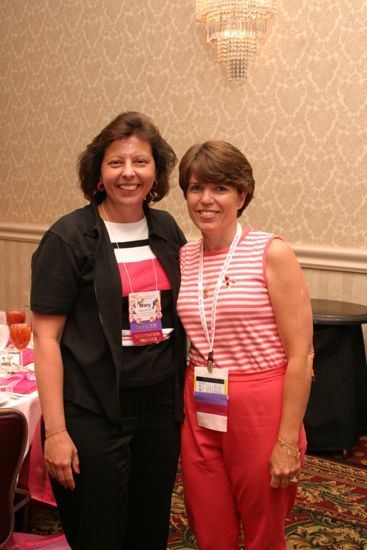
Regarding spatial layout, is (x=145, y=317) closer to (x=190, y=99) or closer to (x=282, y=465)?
(x=282, y=465)

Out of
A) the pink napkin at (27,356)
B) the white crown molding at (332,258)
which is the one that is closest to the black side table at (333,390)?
the white crown molding at (332,258)

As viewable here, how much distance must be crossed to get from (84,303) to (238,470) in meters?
0.59

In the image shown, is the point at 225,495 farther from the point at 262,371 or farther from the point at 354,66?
the point at 354,66

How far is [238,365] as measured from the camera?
176 centimetres

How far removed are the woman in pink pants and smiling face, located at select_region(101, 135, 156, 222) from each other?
106 mm

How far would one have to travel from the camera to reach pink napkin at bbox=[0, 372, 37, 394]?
7.78 ft

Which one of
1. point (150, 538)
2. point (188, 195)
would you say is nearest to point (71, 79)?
point (188, 195)

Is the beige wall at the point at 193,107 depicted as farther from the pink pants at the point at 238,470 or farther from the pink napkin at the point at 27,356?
the pink pants at the point at 238,470

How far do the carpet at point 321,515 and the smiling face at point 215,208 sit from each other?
1.41m

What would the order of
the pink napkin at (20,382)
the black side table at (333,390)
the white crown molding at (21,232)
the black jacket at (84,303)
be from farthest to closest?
the white crown molding at (21,232)
the black side table at (333,390)
the pink napkin at (20,382)
the black jacket at (84,303)

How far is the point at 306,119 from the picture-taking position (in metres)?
4.04

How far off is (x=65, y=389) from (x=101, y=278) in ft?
0.99

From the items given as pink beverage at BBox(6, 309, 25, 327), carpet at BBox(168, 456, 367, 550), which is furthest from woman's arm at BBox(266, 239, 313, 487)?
pink beverage at BBox(6, 309, 25, 327)

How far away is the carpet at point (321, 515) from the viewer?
2.70 meters
